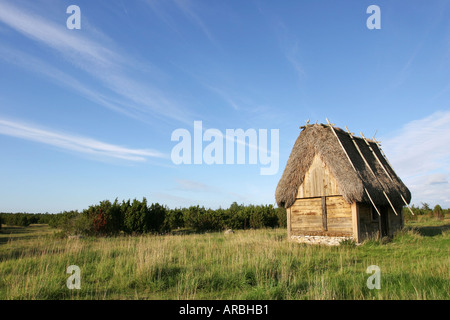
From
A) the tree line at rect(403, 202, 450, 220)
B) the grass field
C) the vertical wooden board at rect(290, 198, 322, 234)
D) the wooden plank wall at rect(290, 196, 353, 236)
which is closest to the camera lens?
the grass field

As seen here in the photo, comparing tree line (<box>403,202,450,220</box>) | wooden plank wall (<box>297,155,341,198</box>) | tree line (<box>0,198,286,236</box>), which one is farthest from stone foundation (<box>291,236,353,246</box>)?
tree line (<box>403,202,450,220</box>)

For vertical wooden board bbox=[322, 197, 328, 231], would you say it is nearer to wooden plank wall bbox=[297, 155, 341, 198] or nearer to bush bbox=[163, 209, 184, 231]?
wooden plank wall bbox=[297, 155, 341, 198]

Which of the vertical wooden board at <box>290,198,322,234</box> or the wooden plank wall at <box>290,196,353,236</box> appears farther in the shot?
the vertical wooden board at <box>290,198,322,234</box>

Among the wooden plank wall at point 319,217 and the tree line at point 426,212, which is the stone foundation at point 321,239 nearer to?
the wooden plank wall at point 319,217

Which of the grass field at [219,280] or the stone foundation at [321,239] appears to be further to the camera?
the stone foundation at [321,239]

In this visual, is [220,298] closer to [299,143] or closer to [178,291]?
[178,291]

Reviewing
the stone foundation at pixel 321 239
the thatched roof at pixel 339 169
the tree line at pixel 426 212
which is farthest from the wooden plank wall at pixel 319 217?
the tree line at pixel 426 212

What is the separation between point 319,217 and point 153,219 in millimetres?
13023

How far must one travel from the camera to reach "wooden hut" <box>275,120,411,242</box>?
43.0 ft

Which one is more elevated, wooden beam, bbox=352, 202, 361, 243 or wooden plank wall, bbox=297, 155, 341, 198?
wooden plank wall, bbox=297, 155, 341, 198

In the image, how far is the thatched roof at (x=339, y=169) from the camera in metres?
13.1

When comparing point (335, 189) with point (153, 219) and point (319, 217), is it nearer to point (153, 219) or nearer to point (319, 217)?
point (319, 217)

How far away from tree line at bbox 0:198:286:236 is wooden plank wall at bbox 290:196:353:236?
35.2 ft

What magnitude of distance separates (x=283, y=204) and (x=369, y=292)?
10714 mm
